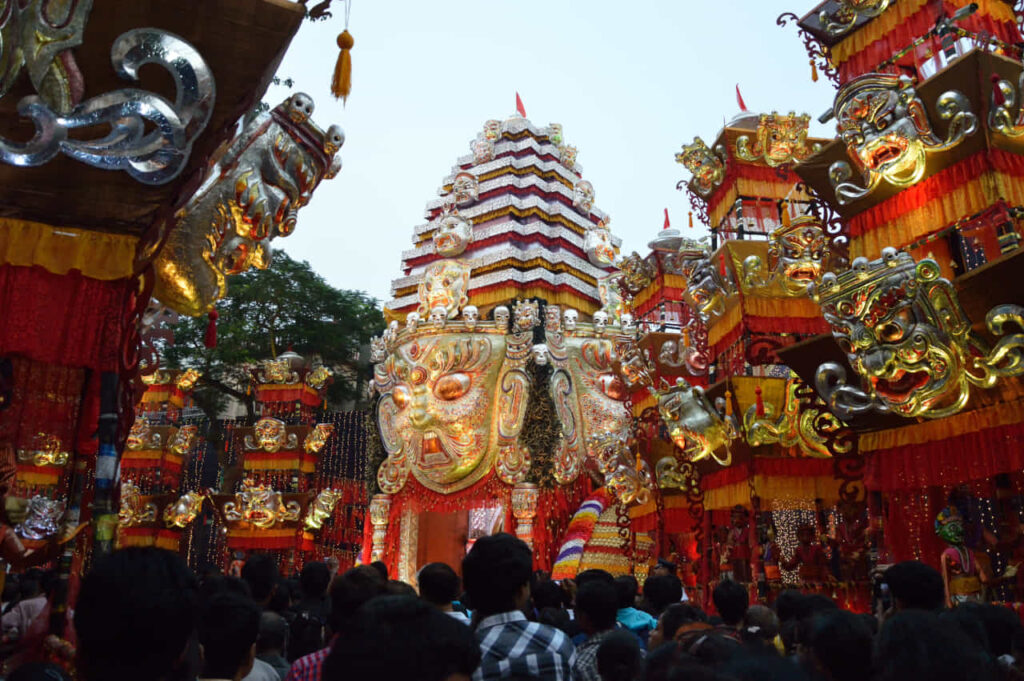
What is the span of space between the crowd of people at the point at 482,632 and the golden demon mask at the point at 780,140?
889 centimetres

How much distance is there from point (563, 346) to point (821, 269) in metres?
9.44

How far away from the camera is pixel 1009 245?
664 cm

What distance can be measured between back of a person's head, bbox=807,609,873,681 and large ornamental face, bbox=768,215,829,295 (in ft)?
25.0

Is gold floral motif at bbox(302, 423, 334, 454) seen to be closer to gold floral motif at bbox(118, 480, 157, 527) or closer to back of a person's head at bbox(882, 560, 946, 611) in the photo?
gold floral motif at bbox(118, 480, 157, 527)

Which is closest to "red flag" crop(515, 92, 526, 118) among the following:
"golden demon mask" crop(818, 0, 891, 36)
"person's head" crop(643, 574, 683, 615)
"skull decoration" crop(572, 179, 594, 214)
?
"skull decoration" crop(572, 179, 594, 214)

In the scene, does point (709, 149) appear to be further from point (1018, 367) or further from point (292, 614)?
point (292, 614)

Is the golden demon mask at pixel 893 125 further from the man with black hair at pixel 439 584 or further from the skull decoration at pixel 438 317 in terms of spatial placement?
the skull decoration at pixel 438 317

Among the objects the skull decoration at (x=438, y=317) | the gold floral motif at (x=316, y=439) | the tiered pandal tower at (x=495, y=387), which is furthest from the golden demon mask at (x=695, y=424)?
the gold floral motif at (x=316, y=439)

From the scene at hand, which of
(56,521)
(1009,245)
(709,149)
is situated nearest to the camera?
(56,521)

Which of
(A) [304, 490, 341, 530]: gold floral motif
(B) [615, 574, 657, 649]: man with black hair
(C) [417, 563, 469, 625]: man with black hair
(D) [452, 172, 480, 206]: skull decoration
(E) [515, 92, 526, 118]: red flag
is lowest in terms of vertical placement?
(B) [615, 574, 657, 649]: man with black hair

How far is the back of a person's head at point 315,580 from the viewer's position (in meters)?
4.42

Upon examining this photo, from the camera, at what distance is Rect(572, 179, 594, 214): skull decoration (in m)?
22.8

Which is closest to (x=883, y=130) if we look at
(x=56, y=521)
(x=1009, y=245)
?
(x=1009, y=245)

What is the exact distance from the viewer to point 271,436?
817 inches
